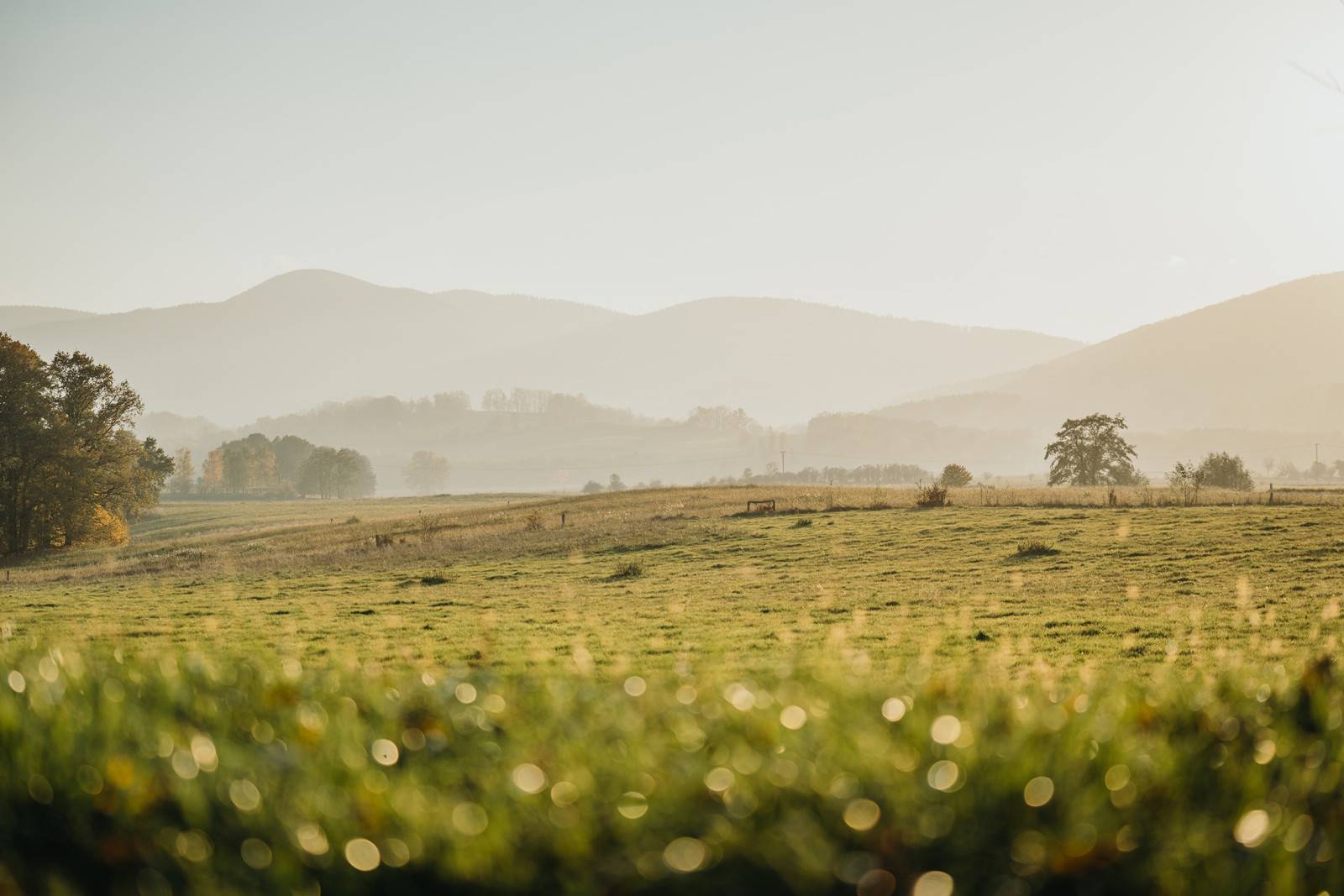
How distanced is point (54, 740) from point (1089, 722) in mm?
4323

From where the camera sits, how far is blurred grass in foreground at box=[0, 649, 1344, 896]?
310 centimetres

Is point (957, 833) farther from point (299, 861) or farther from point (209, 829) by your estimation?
point (209, 829)

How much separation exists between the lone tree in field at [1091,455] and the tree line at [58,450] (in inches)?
3350

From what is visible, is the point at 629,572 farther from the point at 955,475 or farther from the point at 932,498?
the point at 955,475

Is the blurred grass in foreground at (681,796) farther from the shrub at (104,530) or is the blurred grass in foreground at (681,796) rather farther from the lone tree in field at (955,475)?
the lone tree in field at (955,475)

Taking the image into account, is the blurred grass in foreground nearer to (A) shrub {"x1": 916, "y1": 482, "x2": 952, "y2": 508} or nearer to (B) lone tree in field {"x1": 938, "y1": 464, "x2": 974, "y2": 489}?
(A) shrub {"x1": 916, "y1": 482, "x2": 952, "y2": 508}

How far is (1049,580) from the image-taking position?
88.3ft

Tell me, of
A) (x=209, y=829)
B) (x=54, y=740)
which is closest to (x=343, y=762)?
(x=209, y=829)

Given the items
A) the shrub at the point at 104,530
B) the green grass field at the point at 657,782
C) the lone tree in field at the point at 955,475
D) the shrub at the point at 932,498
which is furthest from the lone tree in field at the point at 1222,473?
the green grass field at the point at 657,782

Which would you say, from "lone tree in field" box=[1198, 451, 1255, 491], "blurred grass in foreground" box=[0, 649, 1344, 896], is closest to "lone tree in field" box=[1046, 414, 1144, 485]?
"lone tree in field" box=[1198, 451, 1255, 491]

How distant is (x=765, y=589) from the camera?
1092 inches

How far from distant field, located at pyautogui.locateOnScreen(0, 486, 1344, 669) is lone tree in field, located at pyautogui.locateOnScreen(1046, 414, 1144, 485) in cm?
4774

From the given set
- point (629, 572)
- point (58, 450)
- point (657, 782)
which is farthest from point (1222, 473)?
point (657, 782)

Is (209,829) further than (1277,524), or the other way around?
→ (1277,524)
